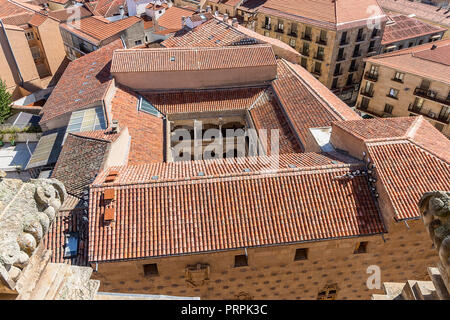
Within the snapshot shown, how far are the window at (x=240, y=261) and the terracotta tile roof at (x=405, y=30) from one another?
1551 inches

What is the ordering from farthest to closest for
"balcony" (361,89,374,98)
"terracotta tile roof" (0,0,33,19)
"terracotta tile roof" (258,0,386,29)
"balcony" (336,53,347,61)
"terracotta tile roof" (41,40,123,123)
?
1. "terracotta tile roof" (0,0,33,19)
2. "balcony" (336,53,347,61)
3. "terracotta tile roof" (258,0,386,29)
4. "balcony" (361,89,374,98)
5. "terracotta tile roof" (41,40,123,123)

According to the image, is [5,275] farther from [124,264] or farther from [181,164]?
[181,164]

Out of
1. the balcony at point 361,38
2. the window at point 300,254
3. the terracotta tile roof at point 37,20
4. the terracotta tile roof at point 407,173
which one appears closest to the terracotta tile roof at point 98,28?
the terracotta tile roof at point 37,20

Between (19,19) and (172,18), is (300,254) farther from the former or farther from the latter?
(19,19)

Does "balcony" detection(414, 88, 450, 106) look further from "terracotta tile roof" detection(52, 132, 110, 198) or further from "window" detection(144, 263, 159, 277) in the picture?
"window" detection(144, 263, 159, 277)

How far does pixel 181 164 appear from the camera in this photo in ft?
60.6

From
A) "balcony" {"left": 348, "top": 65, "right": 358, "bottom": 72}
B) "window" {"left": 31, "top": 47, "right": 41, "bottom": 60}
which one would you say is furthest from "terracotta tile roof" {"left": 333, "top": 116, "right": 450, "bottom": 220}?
"window" {"left": 31, "top": 47, "right": 41, "bottom": 60}

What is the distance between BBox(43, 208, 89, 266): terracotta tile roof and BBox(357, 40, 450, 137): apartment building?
34575mm

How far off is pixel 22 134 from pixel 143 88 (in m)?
12.4

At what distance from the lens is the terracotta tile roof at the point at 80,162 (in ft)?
59.0

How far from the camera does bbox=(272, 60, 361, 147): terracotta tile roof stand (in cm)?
2212

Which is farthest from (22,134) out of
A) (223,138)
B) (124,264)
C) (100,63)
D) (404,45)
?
(404,45)

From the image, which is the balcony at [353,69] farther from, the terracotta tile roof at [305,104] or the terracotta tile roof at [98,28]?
the terracotta tile roof at [98,28]

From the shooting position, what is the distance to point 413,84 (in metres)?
35.7
